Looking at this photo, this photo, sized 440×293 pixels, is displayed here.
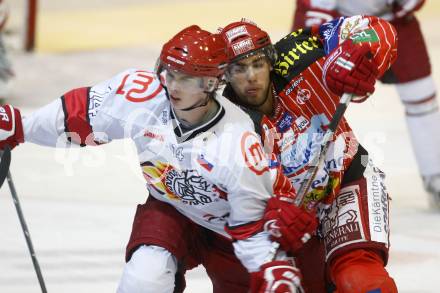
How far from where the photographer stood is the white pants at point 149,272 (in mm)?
3234

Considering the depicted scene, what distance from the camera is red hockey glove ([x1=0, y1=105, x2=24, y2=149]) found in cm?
340

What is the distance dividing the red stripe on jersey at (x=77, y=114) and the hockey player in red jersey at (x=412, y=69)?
177cm

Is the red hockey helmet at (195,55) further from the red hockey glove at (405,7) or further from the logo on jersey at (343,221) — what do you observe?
the red hockey glove at (405,7)

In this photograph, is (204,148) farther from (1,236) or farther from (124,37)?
(124,37)

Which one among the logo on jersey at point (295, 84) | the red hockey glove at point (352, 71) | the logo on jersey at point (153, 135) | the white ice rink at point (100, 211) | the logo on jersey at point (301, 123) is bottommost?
the white ice rink at point (100, 211)

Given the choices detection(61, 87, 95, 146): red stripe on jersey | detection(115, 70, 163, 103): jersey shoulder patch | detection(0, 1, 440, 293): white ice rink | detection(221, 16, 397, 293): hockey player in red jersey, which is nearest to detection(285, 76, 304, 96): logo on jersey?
detection(221, 16, 397, 293): hockey player in red jersey

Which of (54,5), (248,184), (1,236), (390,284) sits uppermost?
(248,184)

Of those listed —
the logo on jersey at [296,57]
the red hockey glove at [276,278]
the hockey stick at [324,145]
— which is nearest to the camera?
the red hockey glove at [276,278]

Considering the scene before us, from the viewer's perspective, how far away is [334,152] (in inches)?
141

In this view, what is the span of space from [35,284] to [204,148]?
4.34 feet

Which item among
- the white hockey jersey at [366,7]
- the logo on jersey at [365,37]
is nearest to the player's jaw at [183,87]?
the logo on jersey at [365,37]

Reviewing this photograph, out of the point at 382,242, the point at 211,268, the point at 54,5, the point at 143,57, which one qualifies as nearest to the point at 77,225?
the point at 211,268

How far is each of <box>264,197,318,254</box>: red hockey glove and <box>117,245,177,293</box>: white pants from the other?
1.14 feet

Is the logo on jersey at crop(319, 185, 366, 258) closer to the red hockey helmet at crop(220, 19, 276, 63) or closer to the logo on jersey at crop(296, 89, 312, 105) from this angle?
the logo on jersey at crop(296, 89, 312, 105)
